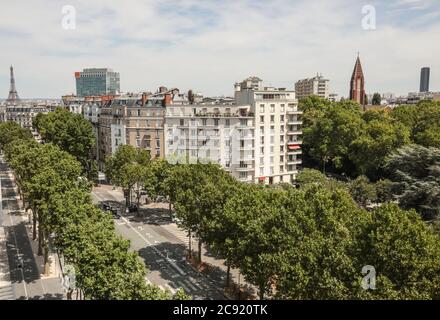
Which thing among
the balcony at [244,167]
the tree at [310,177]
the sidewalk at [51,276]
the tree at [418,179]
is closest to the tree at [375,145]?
the tree at [310,177]

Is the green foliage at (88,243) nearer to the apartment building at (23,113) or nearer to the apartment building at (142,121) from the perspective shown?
the apartment building at (142,121)

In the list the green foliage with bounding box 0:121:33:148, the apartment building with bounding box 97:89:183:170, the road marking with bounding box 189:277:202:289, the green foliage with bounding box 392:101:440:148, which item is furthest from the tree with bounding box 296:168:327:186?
the green foliage with bounding box 0:121:33:148

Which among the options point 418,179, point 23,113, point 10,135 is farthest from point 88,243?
point 23,113

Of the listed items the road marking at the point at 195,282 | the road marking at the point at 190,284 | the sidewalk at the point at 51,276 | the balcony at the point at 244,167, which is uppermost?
the balcony at the point at 244,167

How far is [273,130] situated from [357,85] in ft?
→ 324

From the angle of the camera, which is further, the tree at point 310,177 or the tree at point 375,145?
the tree at point 375,145

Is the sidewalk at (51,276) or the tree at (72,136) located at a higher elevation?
the tree at (72,136)

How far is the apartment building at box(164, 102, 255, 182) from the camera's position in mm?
64000

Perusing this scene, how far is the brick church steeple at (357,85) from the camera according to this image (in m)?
154

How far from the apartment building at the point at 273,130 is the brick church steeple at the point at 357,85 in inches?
3536

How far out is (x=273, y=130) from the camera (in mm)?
68188

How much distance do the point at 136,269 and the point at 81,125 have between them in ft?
205

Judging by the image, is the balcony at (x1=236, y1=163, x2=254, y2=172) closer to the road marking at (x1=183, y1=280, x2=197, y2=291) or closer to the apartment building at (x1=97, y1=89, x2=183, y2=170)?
the apartment building at (x1=97, y1=89, x2=183, y2=170)
